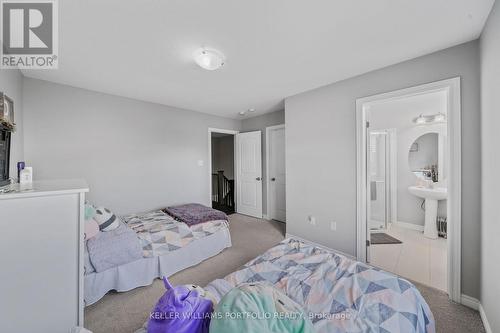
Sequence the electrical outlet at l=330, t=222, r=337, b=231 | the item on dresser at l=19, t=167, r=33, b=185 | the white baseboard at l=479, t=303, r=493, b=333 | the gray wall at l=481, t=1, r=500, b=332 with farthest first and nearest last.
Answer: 1. the electrical outlet at l=330, t=222, r=337, b=231
2. the item on dresser at l=19, t=167, r=33, b=185
3. the white baseboard at l=479, t=303, r=493, b=333
4. the gray wall at l=481, t=1, r=500, b=332

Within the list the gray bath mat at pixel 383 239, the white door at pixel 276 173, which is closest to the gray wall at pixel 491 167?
the gray bath mat at pixel 383 239

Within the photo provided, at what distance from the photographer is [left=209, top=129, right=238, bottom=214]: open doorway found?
5568 millimetres

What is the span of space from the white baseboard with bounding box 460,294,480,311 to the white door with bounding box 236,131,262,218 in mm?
3263

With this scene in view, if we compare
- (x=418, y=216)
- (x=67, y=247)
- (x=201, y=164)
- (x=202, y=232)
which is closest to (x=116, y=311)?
(x=67, y=247)

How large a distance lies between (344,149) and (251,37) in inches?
72.3

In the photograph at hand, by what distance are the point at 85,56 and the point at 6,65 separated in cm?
71

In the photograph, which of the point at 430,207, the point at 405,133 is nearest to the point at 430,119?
the point at 405,133

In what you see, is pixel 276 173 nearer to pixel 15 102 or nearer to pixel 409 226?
pixel 409 226

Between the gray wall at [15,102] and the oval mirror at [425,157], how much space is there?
19.6 feet

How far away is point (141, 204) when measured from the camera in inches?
132

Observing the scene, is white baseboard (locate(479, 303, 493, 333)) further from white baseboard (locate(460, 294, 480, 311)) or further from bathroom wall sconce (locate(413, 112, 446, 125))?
bathroom wall sconce (locate(413, 112, 446, 125))

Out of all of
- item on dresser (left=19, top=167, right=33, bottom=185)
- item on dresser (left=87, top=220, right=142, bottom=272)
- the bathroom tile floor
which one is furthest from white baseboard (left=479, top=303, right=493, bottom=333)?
item on dresser (left=19, top=167, right=33, bottom=185)

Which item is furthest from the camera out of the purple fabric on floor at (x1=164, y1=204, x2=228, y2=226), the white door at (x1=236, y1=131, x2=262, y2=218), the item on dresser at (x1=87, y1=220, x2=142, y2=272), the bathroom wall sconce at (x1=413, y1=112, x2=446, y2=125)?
the white door at (x1=236, y1=131, x2=262, y2=218)

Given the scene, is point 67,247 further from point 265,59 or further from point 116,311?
point 265,59
